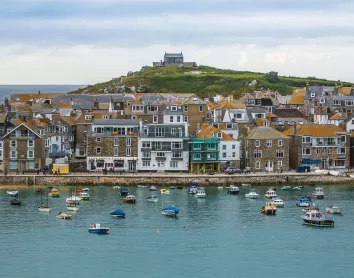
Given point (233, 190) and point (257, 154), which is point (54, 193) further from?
point (257, 154)

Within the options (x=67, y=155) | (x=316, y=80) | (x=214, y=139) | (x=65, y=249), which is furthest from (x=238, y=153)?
(x=316, y=80)

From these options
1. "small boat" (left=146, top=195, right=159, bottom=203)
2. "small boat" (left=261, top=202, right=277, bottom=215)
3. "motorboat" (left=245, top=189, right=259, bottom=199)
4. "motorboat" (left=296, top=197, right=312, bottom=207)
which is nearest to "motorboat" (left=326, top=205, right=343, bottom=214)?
"motorboat" (left=296, top=197, right=312, bottom=207)

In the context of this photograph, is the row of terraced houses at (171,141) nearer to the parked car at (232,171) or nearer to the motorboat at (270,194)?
the parked car at (232,171)

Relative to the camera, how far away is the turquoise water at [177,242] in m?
55.2

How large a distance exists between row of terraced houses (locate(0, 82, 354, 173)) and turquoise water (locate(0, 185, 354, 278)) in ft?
42.7

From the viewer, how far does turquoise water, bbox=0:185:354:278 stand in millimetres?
55188

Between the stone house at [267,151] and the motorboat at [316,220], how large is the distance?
24038 mm

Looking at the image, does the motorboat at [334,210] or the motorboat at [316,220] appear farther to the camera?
the motorboat at [334,210]

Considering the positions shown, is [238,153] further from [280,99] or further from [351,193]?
[280,99]

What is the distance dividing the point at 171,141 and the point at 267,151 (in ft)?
32.1

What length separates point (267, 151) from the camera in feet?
306

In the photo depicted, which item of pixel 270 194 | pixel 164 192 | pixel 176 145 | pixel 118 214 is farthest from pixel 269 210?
pixel 176 145

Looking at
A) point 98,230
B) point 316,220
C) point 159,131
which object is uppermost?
point 159,131

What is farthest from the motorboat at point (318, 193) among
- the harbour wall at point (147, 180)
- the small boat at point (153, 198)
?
the small boat at point (153, 198)
